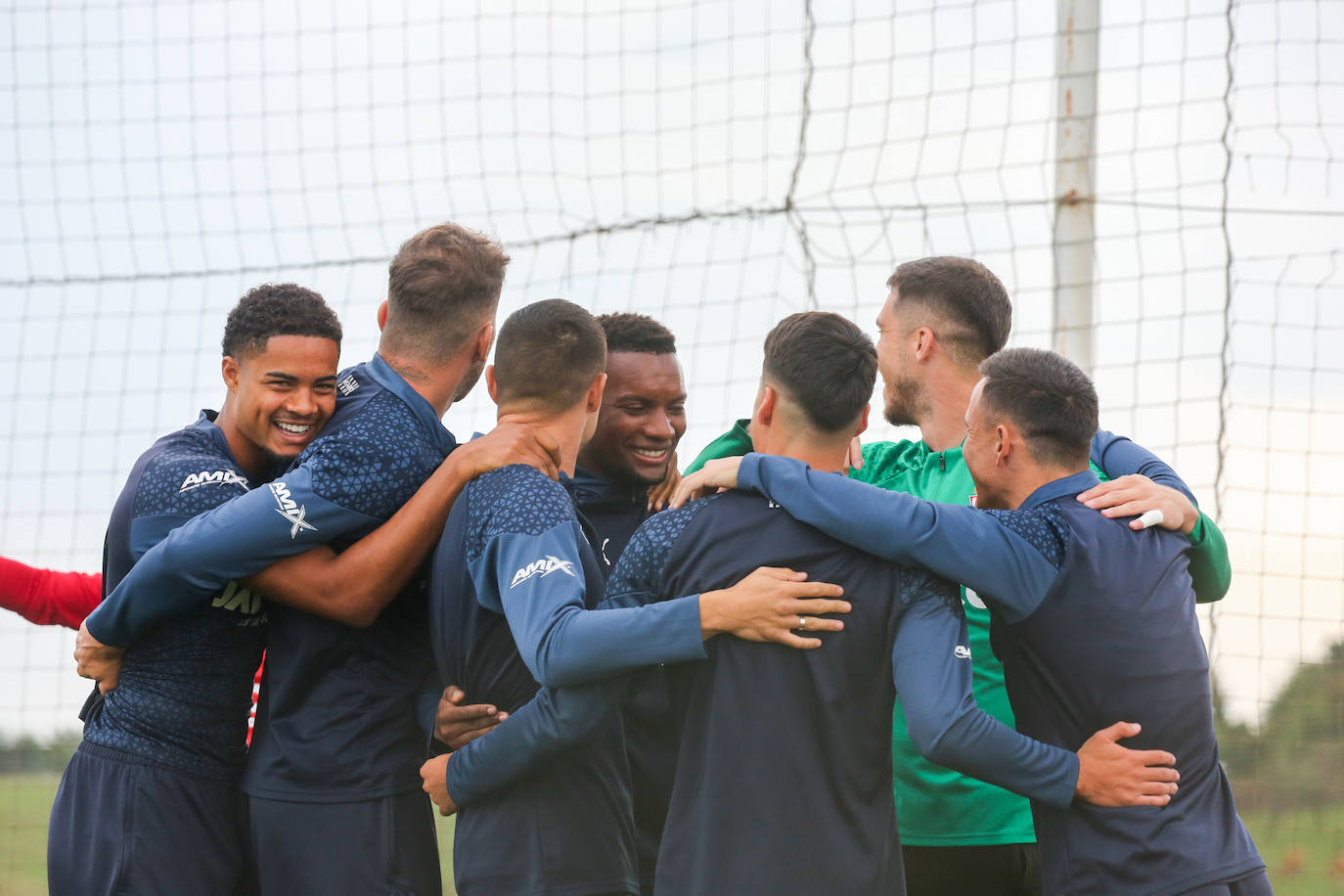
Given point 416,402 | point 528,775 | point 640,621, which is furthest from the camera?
point 416,402

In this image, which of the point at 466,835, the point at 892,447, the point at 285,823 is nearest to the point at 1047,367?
the point at 892,447

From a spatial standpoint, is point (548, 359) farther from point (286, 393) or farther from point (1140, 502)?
point (1140, 502)

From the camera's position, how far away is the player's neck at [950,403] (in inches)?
155

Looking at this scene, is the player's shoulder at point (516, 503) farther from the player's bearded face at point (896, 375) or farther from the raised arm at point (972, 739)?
the player's bearded face at point (896, 375)

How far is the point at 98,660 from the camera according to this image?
3.28 metres

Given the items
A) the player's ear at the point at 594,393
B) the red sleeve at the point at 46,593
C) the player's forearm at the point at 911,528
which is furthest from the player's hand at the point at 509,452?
the red sleeve at the point at 46,593

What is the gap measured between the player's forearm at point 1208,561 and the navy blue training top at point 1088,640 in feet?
0.56

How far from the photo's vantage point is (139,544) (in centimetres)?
323

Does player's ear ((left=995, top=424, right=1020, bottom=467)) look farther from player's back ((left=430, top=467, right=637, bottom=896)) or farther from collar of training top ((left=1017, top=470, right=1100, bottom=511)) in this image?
player's back ((left=430, top=467, right=637, bottom=896))

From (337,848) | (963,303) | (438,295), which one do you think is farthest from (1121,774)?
(438,295)

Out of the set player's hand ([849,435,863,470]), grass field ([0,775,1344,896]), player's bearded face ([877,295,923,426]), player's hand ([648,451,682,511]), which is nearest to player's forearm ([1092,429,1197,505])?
player's bearded face ([877,295,923,426])

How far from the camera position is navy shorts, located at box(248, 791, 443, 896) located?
10.0 ft

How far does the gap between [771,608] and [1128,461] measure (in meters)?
1.33

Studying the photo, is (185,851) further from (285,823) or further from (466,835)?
(466,835)
